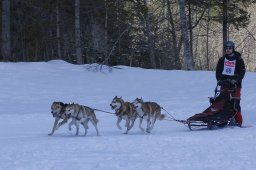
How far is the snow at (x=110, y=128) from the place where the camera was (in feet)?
20.7

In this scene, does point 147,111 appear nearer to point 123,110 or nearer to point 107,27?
point 123,110

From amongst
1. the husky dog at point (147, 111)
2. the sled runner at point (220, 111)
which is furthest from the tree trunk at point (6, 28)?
the sled runner at point (220, 111)

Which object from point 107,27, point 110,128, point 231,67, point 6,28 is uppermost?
point 107,27

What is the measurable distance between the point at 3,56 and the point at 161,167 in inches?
664

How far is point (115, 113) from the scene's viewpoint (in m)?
9.76

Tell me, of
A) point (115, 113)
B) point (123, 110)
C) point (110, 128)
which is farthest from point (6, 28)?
point (123, 110)

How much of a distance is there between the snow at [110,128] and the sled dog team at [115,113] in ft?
0.85

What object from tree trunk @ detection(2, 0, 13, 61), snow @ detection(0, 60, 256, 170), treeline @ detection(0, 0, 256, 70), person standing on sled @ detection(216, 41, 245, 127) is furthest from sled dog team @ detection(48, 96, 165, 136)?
treeline @ detection(0, 0, 256, 70)

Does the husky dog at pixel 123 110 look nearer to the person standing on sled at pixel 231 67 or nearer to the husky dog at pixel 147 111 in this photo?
the husky dog at pixel 147 111

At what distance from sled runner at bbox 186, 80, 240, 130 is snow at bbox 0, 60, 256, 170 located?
0.24m

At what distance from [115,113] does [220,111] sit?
82.4 inches

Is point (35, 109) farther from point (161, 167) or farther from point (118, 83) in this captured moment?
point (161, 167)

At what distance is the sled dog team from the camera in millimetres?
9367

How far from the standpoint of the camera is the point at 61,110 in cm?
941
